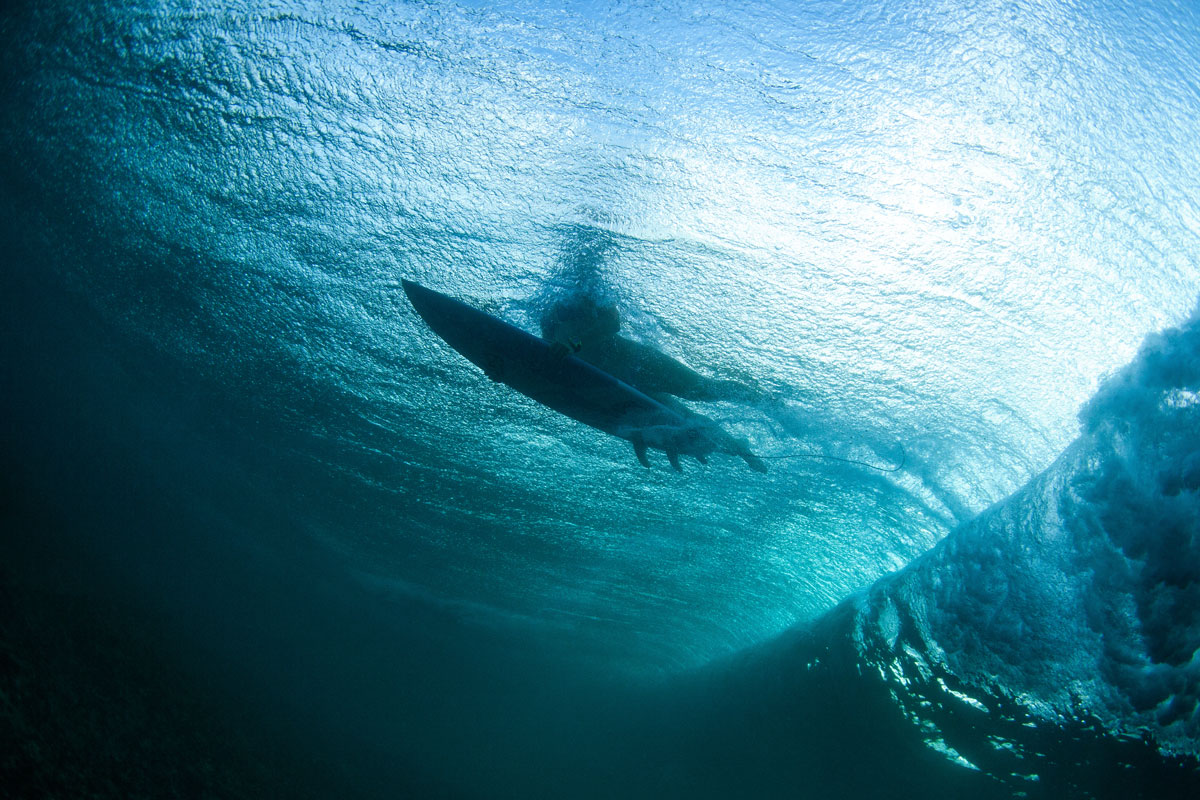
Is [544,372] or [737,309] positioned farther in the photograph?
[737,309]

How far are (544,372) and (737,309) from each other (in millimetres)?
2923

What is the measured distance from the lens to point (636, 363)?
6074mm

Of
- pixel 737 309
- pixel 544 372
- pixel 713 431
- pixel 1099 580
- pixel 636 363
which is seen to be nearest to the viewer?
pixel 544 372

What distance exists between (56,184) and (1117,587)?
2004 centimetres

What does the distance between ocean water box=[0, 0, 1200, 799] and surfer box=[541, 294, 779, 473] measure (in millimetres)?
327

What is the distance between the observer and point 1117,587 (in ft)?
19.9

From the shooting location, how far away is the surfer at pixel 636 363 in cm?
596

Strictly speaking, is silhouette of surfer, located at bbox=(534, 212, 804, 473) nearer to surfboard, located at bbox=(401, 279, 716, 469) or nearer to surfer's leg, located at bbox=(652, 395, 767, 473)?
surfer's leg, located at bbox=(652, 395, 767, 473)

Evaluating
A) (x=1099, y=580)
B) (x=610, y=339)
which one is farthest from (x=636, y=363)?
(x=1099, y=580)

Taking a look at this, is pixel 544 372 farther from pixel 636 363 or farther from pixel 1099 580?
pixel 1099 580

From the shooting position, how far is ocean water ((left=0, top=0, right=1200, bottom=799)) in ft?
14.7

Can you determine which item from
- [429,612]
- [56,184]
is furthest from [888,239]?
[429,612]

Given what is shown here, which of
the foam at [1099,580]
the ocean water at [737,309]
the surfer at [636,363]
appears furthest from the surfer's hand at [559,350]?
the foam at [1099,580]

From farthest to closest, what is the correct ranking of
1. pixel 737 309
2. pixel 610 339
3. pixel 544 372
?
pixel 737 309 < pixel 610 339 < pixel 544 372
